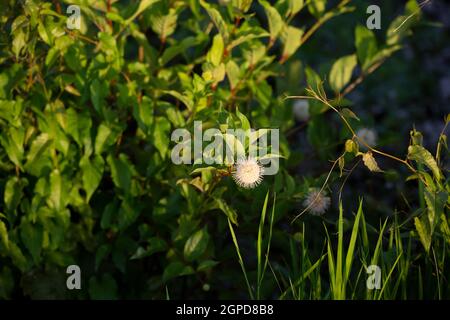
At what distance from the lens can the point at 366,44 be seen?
2.38 meters

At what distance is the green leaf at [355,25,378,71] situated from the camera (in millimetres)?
2365

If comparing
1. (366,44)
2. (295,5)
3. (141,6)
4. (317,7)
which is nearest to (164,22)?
(141,6)

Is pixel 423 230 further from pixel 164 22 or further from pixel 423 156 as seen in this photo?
pixel 164 22

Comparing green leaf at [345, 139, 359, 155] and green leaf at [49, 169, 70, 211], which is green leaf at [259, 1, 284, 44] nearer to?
green leaf at [345, 139, 359, 155]

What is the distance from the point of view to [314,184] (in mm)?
2146

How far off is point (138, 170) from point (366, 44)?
0.78m

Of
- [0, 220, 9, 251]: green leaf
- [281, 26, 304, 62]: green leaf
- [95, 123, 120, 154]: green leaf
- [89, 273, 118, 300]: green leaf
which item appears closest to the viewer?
[0, 220, 9, 251]: green leaf

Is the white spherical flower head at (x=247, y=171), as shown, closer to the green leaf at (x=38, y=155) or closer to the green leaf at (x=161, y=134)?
the green leaf at (x=161, y=134)

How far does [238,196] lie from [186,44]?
0.45 metres

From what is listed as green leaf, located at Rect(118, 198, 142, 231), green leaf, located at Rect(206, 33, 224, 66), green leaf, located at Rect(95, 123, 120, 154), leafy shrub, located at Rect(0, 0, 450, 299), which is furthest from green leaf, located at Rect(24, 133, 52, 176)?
green leaf, located at Rect(206, 33, 224, 66)

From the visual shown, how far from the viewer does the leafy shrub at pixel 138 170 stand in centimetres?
200

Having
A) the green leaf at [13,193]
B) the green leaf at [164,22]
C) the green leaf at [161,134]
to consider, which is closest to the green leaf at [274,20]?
the green leaf at [164,22]

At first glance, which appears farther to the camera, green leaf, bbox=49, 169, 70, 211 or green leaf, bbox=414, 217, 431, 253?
green leaf, bbox=49, 169, 70, 211

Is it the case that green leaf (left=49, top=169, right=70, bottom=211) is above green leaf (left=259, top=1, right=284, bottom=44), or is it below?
below
